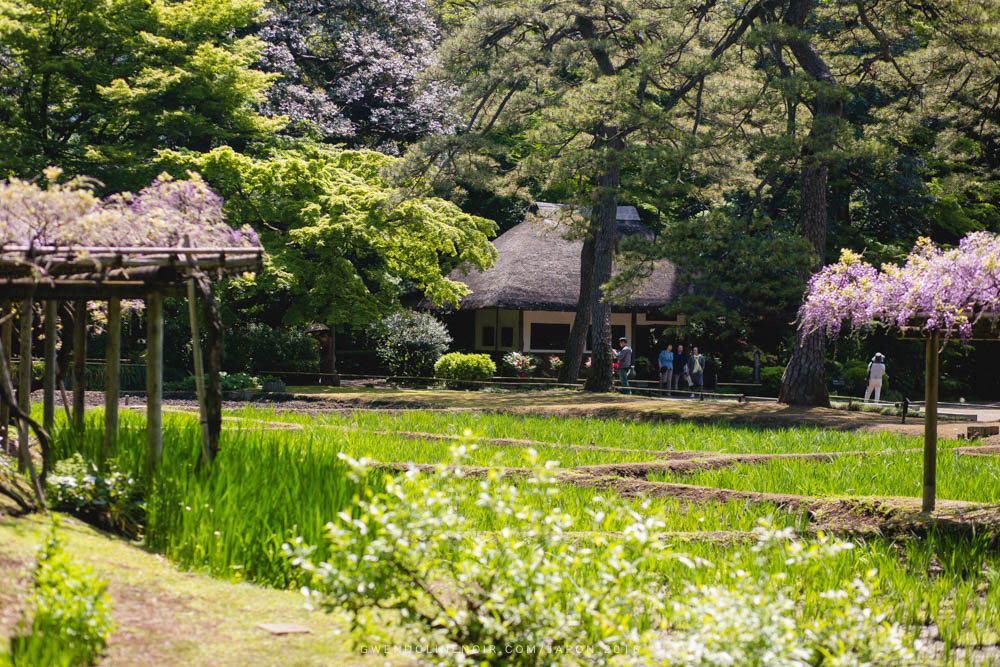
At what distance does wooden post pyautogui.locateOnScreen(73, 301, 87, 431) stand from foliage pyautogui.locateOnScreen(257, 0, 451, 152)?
2460 centimetres

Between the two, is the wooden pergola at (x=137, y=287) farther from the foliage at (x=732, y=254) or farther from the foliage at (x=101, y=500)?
the foliage at (x=732, y=254)

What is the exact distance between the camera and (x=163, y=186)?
393 inches

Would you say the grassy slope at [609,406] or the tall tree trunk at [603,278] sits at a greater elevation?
the tall tree trunk at [603,278]

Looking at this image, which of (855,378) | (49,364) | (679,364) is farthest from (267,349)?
(49,364)

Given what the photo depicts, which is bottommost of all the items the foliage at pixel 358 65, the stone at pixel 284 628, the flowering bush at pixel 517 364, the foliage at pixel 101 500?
the stone at pixel 284 628

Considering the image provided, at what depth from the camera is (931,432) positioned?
8289 millimetres

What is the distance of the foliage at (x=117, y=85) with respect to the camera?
905 inches

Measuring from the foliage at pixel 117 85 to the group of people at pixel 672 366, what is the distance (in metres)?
11.5

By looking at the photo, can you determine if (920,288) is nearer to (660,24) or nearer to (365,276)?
(660,24)

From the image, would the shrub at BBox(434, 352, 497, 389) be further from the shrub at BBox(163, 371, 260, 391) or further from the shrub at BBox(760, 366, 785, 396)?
the shrub at BBox(760, 366, 785, 396)

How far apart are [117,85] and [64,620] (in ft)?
69.1

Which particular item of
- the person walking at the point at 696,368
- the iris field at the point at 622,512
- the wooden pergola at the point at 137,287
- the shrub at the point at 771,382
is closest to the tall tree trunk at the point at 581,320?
the person walking at the point at 696,368

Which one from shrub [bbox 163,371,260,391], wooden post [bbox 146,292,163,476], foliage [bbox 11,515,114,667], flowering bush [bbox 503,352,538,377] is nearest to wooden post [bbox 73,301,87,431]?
wooden post [bbox 146,292,163,476]

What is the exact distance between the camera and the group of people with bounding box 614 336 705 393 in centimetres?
2917
